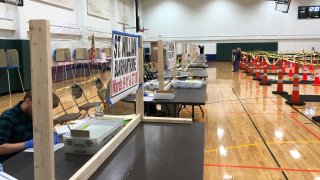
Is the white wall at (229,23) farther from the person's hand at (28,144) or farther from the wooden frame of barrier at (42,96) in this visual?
the wooden frame of barrier at (42,96)

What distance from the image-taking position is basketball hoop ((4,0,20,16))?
29.6 feet

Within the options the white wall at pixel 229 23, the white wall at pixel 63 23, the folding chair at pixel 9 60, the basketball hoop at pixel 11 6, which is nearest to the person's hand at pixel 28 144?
the white wall at pixel 63 23

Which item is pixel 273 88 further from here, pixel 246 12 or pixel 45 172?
pixel 246 12

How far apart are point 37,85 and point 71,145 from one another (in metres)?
0.81

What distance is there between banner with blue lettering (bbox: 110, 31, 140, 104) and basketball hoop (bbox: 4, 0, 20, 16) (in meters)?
7.81

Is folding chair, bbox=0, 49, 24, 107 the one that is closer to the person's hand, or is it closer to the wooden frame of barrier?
the person's hand

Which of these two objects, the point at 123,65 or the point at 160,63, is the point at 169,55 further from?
the point at 123,65

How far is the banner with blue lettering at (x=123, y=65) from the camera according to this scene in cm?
212

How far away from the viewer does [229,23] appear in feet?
77.0

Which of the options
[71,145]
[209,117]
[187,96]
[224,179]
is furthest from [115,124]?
[209,117]

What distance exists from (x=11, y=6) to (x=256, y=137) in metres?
8.07

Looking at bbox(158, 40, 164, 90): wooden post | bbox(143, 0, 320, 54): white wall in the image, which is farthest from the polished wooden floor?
→ bbox(143, 0, 320, 54): white wall

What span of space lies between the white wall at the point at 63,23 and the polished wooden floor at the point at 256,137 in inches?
88.5

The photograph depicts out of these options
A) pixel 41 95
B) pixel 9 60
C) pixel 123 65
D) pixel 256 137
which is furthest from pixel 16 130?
pixel 9 60
